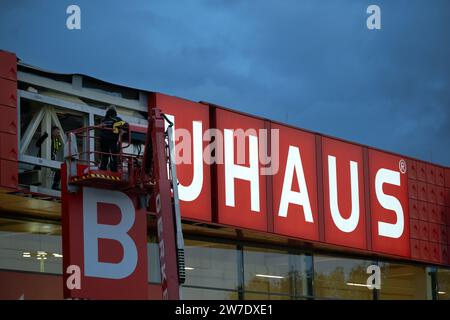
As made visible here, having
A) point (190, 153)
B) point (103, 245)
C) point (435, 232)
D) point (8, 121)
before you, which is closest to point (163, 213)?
point (103, 245)

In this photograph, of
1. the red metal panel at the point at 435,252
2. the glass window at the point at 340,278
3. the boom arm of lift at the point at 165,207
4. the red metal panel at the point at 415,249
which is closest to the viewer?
the boom arm of lift at the point at 165,207

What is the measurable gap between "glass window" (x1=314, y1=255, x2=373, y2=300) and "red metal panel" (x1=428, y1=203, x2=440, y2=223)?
3.94 meters

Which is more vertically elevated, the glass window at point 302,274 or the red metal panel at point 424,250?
the red metal panel at point 424,250

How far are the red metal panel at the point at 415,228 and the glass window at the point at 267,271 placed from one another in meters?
6.59

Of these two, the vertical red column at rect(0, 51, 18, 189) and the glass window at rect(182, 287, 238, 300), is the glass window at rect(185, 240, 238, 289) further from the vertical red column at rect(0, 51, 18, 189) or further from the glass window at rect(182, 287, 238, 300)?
the vertical red column at rect(0, 51, 18, 189)

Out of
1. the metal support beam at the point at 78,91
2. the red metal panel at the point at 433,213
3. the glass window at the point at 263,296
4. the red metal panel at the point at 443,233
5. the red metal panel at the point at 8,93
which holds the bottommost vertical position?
the glass window at the point at 263,296

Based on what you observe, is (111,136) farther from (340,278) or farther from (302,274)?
(340,278)

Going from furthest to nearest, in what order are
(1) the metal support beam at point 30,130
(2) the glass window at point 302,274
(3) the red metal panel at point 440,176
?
(3) the red metal panel at point 440,176 < (2) the glass window at point 302,274 < (1) the metal support beam at point 30,130

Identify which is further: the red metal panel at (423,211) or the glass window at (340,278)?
the red metal panel at (423,211)

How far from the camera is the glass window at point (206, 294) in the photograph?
34.9 meters

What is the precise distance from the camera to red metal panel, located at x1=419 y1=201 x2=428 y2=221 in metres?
43.4

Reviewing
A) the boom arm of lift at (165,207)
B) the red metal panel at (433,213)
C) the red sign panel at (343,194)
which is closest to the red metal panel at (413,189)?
the red metal panel at (433,213)

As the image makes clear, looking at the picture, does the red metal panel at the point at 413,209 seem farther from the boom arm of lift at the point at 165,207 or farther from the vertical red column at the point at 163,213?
the vertical red column at the point at 163,213
